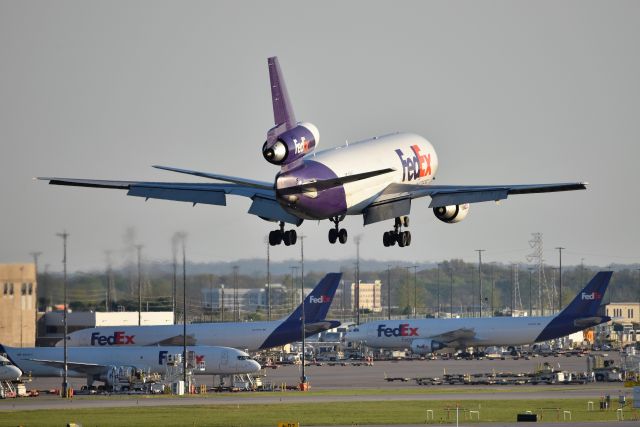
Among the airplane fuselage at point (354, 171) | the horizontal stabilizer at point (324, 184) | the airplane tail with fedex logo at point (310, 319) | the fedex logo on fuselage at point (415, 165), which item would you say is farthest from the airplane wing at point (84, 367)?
the horizontal stabilizer at point (324, 184)

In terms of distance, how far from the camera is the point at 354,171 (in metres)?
Result: 76.0

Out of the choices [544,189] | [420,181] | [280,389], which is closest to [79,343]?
[280,389]

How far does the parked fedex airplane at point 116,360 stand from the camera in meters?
148

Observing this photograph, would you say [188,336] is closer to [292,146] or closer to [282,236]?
[282,236]

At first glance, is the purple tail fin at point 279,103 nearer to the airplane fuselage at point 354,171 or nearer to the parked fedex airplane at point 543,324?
the airplane fuselage at point 354,171

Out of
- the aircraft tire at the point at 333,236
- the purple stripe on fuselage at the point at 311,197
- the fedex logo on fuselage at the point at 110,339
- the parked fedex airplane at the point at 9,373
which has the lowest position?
the parked fedex airplane at the point at 9,373

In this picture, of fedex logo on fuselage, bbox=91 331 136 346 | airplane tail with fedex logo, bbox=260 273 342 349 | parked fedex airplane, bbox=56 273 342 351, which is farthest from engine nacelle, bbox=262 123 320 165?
fedex logo on fuselage, bbox=91 331 136 346

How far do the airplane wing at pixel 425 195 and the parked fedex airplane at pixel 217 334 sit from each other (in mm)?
90825

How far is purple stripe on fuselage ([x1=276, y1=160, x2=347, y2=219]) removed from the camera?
69625 mm

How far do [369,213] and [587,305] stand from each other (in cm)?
11348

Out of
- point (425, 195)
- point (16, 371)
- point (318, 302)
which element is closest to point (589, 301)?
point (318, 302)

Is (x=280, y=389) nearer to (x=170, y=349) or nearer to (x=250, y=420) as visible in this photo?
(x=170, y=349)

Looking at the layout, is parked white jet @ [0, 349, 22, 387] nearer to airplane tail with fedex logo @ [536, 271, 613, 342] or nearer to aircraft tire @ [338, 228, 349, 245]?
aircraft tire @ [338, 228, 349, 245]

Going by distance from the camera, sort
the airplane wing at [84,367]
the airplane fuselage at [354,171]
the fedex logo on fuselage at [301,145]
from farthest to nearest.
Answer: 1. the airplane wing at [84,367]
2. the airplane fuselage at [354,171]
3. the fedex logo on fuselage at [301,145]
